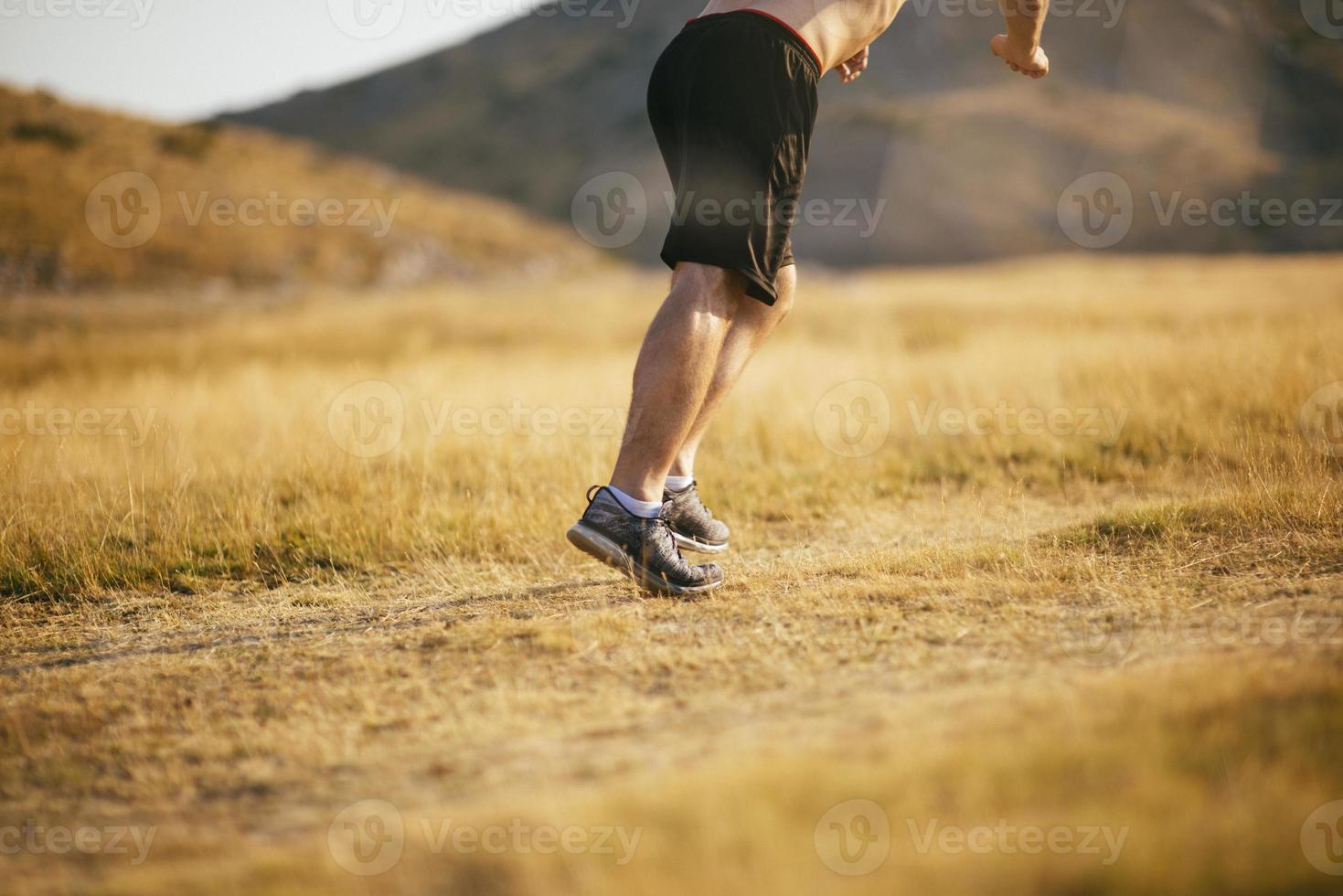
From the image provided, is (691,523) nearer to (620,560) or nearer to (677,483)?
(677,483)

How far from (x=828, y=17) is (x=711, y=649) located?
209cm

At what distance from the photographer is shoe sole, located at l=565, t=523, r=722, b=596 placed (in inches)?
106

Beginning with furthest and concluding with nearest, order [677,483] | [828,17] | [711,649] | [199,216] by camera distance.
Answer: [199,216] → [677,483] → [828,17] → [711,649]

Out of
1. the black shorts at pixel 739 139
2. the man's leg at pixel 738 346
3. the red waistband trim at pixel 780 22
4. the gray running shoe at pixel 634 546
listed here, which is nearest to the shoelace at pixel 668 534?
the gray running shoe at pixel 634 546

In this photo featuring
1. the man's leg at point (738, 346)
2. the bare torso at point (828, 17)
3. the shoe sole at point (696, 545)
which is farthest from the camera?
the shoe sole at point (696, 545)

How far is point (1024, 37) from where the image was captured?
3.37 m

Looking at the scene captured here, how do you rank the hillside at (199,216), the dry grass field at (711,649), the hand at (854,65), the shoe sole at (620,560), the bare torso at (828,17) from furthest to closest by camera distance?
the hillside at (199,216) → the hand at (854,65) → the bare torso at (828,17) → the shoe sole at (620,560) → the dry grass field at (711,649)

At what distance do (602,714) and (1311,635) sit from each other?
67.2 inches

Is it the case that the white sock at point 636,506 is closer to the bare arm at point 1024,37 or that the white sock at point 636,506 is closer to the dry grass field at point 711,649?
the dry grass field at point 711,649

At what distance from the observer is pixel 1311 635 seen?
6.84 ft

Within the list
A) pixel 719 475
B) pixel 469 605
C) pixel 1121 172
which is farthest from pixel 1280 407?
pixel 1121 172

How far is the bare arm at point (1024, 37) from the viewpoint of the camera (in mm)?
3262

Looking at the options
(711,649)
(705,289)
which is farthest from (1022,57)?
(711,649)

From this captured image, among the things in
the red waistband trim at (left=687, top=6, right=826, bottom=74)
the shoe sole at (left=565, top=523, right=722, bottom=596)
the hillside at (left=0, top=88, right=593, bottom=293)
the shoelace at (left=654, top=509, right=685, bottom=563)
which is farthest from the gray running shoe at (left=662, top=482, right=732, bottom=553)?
the hillside at (left=0, top=88, right=593, bottom=293)
